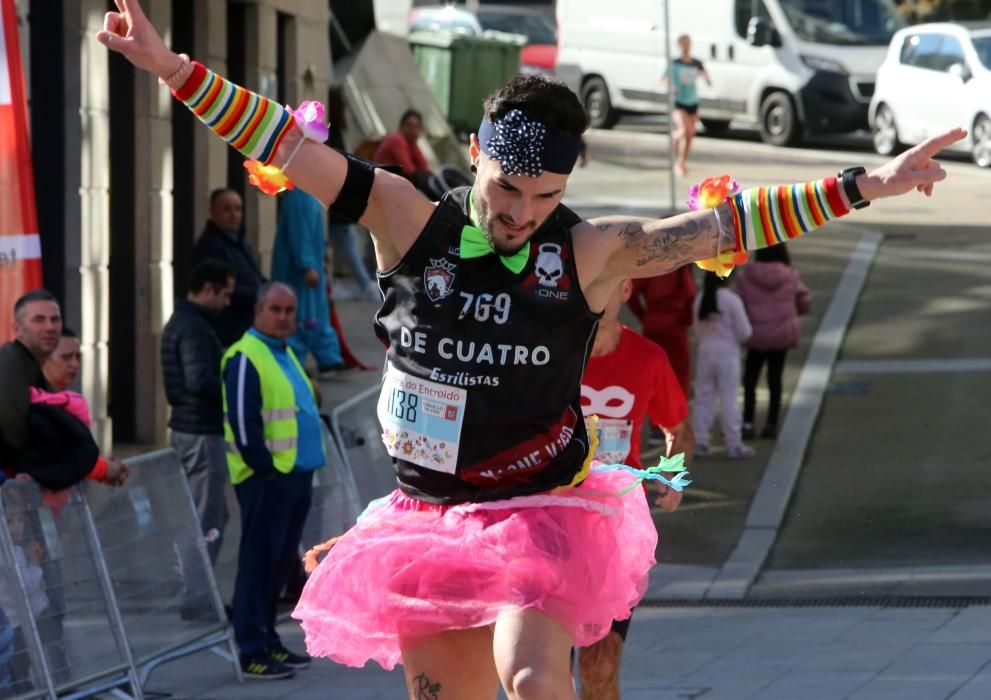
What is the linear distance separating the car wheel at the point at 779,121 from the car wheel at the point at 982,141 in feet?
9.00

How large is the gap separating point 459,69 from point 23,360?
60.8 ft

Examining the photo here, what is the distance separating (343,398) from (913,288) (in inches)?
271

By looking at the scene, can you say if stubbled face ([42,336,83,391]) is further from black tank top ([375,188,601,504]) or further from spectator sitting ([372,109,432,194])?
spectator sitting ([372,109,432,194])

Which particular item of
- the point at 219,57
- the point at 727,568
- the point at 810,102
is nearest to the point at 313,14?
the point at 219,57

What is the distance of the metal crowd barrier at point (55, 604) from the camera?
23.4ft

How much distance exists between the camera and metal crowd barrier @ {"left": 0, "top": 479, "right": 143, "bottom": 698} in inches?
281

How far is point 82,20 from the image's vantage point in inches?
442

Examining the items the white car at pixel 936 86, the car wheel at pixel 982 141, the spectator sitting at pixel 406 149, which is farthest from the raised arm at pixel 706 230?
the car wheel at pixel 982 141

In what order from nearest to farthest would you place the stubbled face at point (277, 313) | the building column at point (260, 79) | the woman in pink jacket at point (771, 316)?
1. the stubbled face at point (277, 313)
2. the woman in pink jacket at point (771, 316)
3. the building column at point (260, 79)

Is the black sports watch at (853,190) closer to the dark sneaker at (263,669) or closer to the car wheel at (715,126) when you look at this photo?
the dark sneaker at (263,669)

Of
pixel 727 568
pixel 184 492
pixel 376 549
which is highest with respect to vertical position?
pixel 376 549

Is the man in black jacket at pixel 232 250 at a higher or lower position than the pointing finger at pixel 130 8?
lower

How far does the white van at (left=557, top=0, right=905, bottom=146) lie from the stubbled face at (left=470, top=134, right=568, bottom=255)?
22.7 metres

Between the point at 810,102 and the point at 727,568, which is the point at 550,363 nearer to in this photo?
the point at 727,568
